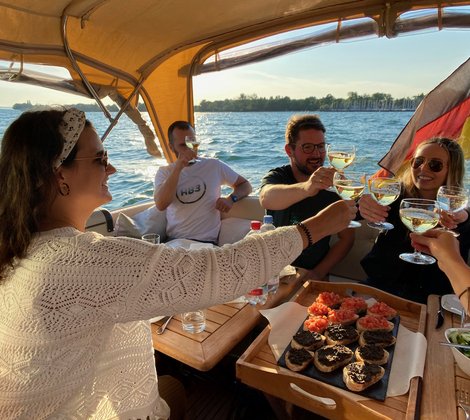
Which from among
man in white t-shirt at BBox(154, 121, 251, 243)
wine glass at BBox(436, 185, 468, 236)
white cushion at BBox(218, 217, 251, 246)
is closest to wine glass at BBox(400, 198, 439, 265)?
wine glass at BBox(436, 185, 468, 236)

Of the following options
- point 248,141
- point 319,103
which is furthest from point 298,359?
point 248,141

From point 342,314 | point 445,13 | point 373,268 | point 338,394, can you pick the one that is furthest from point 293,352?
point 445,13

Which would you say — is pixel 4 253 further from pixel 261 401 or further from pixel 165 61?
pixel 165 61

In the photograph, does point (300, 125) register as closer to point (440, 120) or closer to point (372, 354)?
point (372, 354)

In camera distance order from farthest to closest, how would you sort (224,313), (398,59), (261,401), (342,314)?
(398,59), (261,401), (224,313), (342,314)

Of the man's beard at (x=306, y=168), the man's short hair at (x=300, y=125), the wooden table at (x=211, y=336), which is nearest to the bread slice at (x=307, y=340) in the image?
the wooden table at (x=211, y=336)

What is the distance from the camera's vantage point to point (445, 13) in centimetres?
291

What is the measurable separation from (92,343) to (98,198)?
478 millimetres

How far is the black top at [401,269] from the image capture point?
1.95 meters

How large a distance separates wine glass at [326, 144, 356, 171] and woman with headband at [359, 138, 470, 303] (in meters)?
0.59

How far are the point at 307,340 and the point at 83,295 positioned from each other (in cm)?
78

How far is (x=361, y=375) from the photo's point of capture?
105 cm

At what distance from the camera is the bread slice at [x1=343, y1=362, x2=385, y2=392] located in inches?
40.3

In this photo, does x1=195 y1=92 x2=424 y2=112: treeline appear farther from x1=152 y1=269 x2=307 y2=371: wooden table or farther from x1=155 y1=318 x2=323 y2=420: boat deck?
x1=152 y1=269 x2=307 y2=371: wooden table
